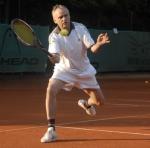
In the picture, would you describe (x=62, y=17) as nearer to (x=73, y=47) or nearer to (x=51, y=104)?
(x=73, y=47)

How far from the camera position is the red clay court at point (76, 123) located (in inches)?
326

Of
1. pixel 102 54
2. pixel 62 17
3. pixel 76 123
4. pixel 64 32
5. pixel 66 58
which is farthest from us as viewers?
pixel 102 54

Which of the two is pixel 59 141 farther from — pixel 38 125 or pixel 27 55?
pixel 27 55

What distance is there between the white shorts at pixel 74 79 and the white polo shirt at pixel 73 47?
0.16 ft

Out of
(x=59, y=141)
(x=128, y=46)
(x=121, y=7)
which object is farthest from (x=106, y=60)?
(x=59, y=141)

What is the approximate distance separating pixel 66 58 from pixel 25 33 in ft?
Result: 2.17

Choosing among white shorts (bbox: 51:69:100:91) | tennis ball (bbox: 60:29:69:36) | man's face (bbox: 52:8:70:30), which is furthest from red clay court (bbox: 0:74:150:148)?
man's face (bbox: 52:8:70:30)

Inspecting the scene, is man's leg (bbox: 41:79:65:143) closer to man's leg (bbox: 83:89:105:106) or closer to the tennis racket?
the tennis racket

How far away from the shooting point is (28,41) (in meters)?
8.16

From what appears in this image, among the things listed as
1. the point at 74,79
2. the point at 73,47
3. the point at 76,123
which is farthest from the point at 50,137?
the point at 76,123

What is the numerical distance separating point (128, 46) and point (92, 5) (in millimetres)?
2643

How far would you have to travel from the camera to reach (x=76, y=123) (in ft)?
33.9

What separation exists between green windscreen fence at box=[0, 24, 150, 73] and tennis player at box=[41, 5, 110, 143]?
1562 cm

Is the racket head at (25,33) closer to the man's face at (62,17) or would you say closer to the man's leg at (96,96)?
the man's face at (62,17)
